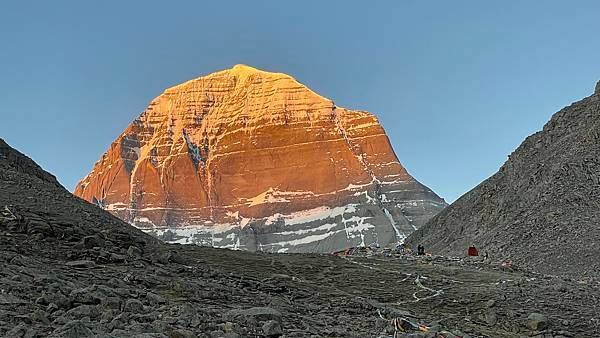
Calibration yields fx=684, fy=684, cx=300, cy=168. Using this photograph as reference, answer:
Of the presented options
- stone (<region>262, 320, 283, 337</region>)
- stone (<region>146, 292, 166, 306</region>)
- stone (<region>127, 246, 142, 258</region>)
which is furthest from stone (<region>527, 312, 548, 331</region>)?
stone (<region>127, 246, 142, 258</region>)

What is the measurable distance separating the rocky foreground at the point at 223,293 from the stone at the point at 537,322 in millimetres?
28

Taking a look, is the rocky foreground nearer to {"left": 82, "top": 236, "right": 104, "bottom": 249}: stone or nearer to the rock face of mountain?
{"left": 82, "top": 236, "right": 104, "bottom": 249}: stone

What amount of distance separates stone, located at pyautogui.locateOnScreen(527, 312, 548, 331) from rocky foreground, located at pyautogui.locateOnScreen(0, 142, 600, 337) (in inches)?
1.1

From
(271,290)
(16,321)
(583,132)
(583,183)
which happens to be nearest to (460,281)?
(271,290)

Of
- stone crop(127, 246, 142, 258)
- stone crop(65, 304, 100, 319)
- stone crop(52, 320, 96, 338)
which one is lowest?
stone crop(52, 320, 96, 338)

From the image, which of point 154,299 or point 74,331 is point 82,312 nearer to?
point 74,331

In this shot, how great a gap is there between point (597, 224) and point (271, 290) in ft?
117

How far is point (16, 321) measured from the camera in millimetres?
7656

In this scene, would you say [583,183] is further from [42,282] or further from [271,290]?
[42,282]

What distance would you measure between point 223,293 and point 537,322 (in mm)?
6565

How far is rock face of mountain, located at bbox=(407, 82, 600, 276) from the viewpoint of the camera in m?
42.5

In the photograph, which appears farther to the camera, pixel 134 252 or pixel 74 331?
pixel 134 252

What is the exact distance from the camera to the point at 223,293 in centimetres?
1223

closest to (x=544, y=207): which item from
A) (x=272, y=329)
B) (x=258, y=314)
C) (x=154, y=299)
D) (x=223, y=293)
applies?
(x=223, y=293)
